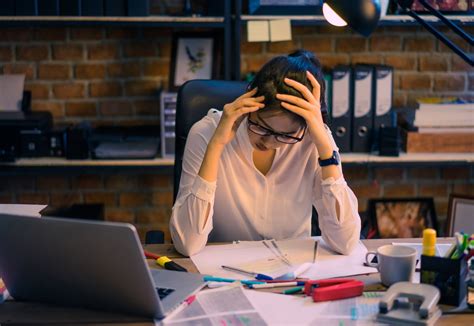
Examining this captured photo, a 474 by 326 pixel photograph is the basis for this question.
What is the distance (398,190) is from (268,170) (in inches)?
59.7

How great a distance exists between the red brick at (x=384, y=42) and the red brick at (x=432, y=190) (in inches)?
25.1

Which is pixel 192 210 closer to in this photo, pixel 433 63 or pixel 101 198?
pixel 101 198

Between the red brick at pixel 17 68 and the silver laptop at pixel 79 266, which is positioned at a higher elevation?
the red brick at pixel 17 68

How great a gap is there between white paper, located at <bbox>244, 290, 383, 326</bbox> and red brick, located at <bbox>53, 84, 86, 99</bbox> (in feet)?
6.21

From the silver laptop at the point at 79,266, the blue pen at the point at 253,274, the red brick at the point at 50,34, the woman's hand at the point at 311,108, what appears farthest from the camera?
the red brick at the point at 50,34

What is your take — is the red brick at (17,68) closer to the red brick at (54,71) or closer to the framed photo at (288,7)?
the red brick at (54,71)

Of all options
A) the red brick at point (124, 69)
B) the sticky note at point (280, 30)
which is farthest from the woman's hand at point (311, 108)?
the red brick at point (124, 69)

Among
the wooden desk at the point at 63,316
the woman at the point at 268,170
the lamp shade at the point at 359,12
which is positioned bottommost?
the wooden desk at the point at 63,316

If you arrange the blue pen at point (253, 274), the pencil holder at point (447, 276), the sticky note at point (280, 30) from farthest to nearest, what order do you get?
the sticky note at point (280, 30) → the blue pen at point (253, 274) → the pencil holder at point (447, 276)

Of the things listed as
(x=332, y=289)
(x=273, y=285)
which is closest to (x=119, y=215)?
(x=273, y=285)

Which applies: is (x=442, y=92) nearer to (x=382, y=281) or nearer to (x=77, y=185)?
(x=77, y=185)

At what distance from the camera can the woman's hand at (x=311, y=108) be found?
1810mm

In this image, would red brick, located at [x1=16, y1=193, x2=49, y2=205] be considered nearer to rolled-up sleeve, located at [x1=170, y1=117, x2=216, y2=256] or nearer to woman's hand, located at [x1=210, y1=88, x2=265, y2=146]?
rolled-up sleeve, located at [x1=170, y1=117, x2=216, y2=256]

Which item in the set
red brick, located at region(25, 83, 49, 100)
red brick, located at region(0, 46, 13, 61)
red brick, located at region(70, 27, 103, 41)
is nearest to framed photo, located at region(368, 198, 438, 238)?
red brick, located at region(70, 27, 103, 41)
